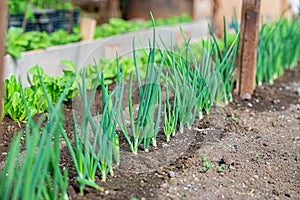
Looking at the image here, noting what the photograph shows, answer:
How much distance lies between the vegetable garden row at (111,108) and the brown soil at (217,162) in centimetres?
6

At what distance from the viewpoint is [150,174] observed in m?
2.14

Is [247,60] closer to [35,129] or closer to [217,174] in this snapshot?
[217,174]

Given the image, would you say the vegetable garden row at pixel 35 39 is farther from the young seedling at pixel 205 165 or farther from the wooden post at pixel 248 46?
the young seedling at pixel 205 165

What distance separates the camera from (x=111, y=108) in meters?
1.96

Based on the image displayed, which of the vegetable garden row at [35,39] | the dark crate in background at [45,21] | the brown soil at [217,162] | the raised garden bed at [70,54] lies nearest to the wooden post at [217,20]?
the raised garden bed at [70,54]

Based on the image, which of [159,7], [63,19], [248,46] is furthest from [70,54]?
[159,7]

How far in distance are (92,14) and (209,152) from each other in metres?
5.22

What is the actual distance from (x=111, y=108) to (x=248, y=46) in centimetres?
164

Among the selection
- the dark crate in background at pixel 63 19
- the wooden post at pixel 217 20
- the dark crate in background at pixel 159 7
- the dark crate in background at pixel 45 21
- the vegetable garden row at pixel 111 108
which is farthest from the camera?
the dark crate in background at pixel 159 7

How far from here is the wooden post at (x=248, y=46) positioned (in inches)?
132

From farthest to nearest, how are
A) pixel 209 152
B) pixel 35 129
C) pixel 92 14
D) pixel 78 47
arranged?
pixel 92 14
pixel 78 47
pixel 209 152
pixel 35 129

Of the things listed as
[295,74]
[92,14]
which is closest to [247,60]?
[295,74]

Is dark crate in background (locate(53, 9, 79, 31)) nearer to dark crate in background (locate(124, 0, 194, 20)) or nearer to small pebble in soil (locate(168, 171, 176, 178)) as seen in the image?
dark crate in background (locate(124, 0, 194, 20))

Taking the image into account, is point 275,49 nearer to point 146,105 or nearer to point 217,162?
point 217,162
